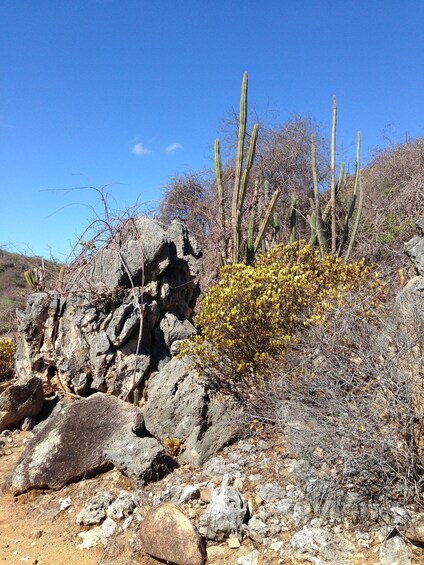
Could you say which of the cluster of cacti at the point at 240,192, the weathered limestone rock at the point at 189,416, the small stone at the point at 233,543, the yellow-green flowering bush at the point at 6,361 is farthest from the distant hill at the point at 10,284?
the small stone at the point at 233,543

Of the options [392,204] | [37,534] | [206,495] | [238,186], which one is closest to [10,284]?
[392,204]

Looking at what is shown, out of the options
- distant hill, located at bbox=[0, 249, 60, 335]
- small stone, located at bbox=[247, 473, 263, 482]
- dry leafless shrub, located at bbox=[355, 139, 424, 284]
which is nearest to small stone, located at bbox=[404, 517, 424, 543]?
small stone, located at bbox=[247, 473, 263, 482]

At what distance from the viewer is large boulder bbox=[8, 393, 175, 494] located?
378 centimetres

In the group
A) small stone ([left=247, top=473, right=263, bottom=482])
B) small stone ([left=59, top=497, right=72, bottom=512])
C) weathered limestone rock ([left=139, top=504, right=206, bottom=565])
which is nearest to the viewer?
weathered limestone rock ([left=139, top=504, right=206, bottom=565])

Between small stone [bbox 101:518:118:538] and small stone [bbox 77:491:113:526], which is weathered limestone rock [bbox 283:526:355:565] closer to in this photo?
small stone [bbox 101:518:118:538]

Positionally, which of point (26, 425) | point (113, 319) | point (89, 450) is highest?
point (113, 319)

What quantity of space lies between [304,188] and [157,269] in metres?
8.52

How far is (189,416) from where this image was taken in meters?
4.11

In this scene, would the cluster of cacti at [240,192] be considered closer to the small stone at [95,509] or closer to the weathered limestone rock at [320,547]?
the small stone at [95,509]

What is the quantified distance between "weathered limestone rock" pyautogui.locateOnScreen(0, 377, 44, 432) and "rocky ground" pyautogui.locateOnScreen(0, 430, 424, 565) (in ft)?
4.65

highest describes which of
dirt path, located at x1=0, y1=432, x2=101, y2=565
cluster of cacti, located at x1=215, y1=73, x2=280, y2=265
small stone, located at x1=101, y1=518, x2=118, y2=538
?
cluster of cacti, located at x1=215, y1=73, x2=280, y2=265

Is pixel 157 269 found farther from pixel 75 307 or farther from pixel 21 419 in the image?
pixel 21 419

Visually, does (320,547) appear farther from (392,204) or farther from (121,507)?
(392,204)

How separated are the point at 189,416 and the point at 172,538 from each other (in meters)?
1.32
